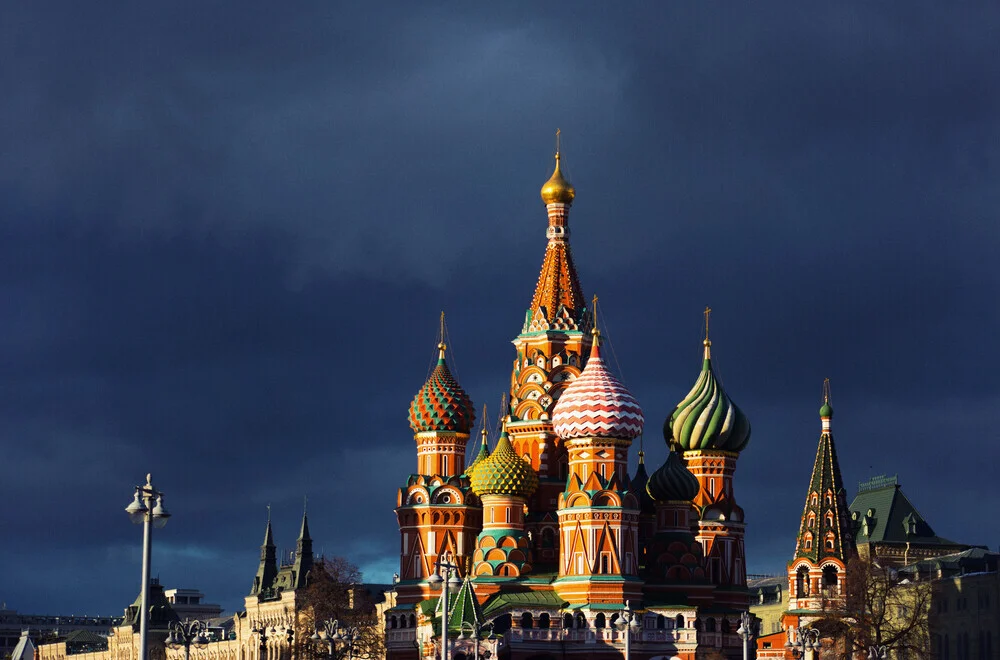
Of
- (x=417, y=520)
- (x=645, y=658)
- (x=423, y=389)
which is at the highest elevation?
(x=423, y=389)

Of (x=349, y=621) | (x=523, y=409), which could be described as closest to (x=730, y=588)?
(x=523, y=409)

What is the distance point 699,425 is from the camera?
92.4 meters

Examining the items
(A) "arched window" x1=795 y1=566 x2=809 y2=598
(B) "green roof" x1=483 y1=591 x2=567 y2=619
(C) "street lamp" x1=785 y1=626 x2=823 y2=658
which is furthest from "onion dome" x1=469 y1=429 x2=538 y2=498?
(A) "arched window" x1=795 y1=566 x2=809 y2=598

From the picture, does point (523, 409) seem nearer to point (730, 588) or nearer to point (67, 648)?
point (730, 588)

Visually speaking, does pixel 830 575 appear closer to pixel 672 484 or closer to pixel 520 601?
pixel 672 484

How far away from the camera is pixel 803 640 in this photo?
254 ft

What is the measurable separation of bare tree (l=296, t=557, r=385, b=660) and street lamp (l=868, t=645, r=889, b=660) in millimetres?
23701

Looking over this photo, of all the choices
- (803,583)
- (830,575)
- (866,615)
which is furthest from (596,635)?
(830,575)

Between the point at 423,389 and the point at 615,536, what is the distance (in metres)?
13.8

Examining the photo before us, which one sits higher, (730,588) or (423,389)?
(423,389)

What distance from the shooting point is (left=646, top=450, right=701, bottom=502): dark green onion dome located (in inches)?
3516

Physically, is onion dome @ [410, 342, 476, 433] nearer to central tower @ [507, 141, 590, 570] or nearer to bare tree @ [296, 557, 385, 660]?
central tower @ [507, 141, 590, 570]

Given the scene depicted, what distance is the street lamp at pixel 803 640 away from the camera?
76.6 metres

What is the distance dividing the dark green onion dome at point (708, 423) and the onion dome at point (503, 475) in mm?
9176
